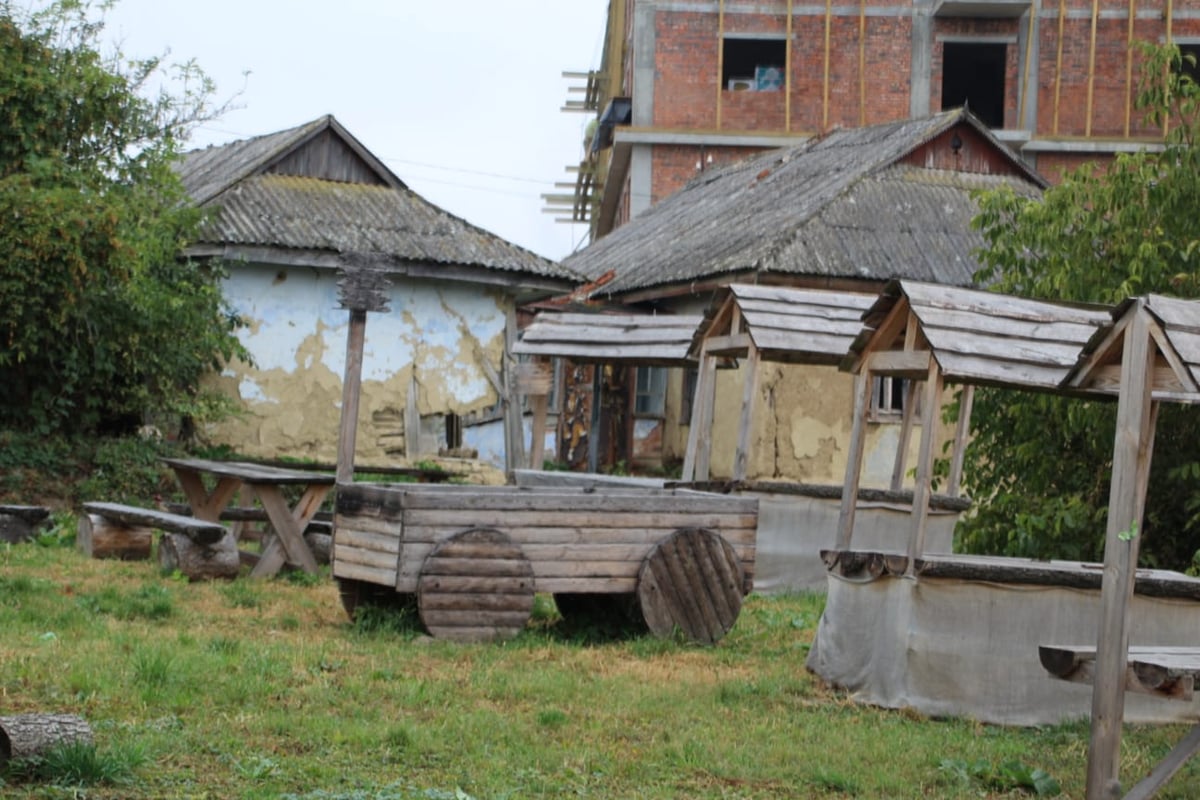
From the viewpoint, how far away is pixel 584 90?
41844 millimetres

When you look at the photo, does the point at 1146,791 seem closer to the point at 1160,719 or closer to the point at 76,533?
the point at 1160,719

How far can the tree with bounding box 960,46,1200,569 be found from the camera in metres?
11.1

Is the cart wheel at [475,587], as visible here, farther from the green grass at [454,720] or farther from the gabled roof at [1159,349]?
the gabled roof at [1159,349]

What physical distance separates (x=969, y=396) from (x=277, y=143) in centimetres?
1369

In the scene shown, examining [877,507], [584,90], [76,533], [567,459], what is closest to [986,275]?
[877,507]

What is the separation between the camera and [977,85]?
35969 mm

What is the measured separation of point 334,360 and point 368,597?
10045 millimetres

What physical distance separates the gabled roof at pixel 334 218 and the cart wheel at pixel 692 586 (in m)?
9.21

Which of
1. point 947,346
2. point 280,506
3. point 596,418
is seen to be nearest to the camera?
point 947,346

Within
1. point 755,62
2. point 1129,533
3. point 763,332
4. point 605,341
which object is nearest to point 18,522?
point 763,332

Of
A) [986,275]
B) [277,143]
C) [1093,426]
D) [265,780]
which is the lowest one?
[265,780]

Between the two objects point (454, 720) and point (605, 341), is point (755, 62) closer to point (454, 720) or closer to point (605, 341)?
point (605, 341)

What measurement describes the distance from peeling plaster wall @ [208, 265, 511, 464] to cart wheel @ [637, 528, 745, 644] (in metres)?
9.79

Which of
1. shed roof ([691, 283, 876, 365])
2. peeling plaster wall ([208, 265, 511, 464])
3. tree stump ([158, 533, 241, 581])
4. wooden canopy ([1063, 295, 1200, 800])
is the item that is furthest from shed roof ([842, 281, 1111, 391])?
peeling plaster wall ([208, 265, 511, 464])
